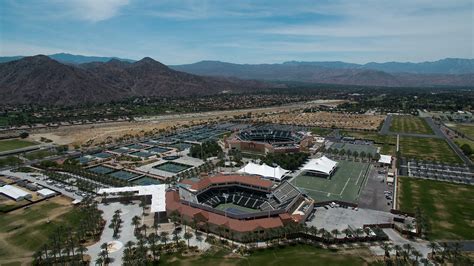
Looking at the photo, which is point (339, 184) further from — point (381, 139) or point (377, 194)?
point (381, 139)

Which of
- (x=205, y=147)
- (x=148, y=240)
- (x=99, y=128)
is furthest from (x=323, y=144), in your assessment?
(x=99, y=128)

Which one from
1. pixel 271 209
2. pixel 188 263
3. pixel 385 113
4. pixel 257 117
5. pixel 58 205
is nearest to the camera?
pixel 188 263

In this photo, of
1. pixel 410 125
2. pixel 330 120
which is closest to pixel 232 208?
pixel 330 120

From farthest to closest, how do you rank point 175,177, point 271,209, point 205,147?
point 205,147
point 175,177
point 271,209

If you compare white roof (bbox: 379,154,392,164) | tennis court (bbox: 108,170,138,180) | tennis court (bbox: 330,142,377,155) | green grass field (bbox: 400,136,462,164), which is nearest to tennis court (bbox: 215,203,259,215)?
tennis court (bbox: 108,170,138,180)

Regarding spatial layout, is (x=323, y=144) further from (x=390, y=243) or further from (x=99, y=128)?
(x=99, y=128)

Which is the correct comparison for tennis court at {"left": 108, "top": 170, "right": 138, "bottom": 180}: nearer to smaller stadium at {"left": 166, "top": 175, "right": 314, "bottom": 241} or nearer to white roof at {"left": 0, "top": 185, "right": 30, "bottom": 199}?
smaller stadium at {"left": 166, "top": 175, "right": 314, "bottom": 241}
